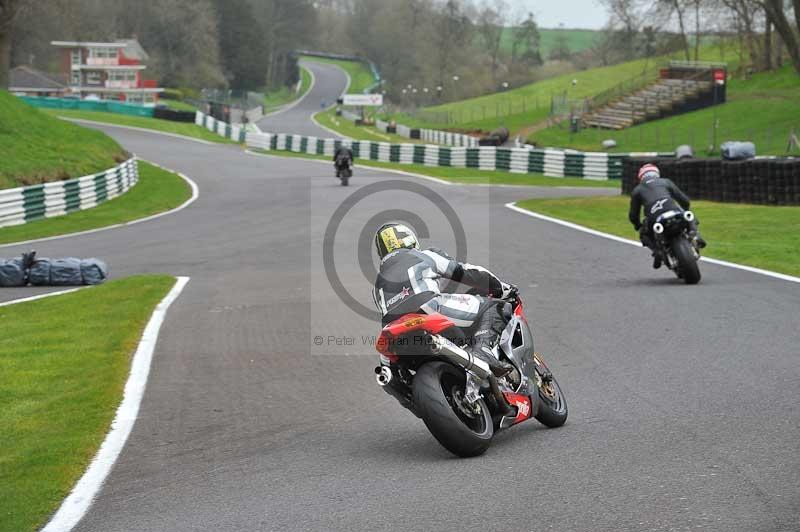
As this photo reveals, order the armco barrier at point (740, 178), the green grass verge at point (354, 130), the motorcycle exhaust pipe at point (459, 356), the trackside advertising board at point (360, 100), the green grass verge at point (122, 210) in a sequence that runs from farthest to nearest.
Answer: the trackside advertising board at point (360, 100) → the green grass verge at point (354, 130) → the green grass verge at point (122, 210) → the armco barrier at point (740, 178) → the motorcycle exhaust pipe at point (459, 356)

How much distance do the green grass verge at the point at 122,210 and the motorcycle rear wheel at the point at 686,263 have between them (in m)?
15.8

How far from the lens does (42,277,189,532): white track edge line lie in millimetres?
6059

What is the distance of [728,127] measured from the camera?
54344 mm

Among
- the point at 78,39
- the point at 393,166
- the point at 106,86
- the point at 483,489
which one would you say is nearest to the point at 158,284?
the point at 483,489

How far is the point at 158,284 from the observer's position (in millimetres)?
16328

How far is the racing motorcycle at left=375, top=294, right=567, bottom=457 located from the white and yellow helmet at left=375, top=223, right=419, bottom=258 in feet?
2.04

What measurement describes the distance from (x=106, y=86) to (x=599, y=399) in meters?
107

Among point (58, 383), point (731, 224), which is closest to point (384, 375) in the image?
point (58, 383)

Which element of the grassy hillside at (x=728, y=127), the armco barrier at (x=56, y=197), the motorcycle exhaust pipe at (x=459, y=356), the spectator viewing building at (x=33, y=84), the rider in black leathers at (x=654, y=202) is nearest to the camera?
the motorcycle exhaust pipe at (x=459, y=356)

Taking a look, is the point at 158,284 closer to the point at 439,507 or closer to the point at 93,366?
the point at 93,366

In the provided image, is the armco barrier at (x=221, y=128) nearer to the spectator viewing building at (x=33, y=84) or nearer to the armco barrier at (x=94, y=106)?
the armco barrier at (x=94, y=106)

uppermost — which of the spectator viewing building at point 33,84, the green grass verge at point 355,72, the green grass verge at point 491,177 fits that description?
the green grass verge at point 355,72

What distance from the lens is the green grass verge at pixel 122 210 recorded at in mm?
26047

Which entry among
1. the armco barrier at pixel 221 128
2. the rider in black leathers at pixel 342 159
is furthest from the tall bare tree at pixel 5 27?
the rider in black leathers at pixel 342 159
